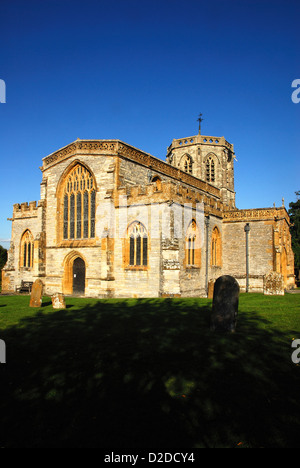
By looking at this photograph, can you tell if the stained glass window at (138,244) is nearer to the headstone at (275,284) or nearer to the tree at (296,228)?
the headstone at (275,284)

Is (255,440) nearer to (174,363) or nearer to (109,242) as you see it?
(174,363)

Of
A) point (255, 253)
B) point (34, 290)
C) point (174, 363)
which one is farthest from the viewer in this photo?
point (255, 253)

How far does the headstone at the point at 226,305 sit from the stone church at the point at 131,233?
920 centimetres

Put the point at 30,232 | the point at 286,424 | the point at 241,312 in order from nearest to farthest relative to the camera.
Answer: the point at 286,424 < the point at 241,312 < the point at 30,232

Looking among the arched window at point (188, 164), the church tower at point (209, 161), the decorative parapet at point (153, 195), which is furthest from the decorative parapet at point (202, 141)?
the decorative parapet at point (153, 195)

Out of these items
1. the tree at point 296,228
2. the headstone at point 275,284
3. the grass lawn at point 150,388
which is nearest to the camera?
the grass lawn at point 150,388

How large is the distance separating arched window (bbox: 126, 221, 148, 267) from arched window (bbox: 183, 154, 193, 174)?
20407 millimetres

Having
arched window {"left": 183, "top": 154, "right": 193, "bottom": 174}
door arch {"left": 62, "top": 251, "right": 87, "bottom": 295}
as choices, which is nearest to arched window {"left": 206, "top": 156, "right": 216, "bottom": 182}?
arched window {"left": 183, "top": 154, "right": 193, "bottom": 174}

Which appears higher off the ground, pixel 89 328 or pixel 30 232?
pixel 30 232

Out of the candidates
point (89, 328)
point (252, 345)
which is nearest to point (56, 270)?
Result: point (89, 328)

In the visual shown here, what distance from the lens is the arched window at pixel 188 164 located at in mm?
37562
